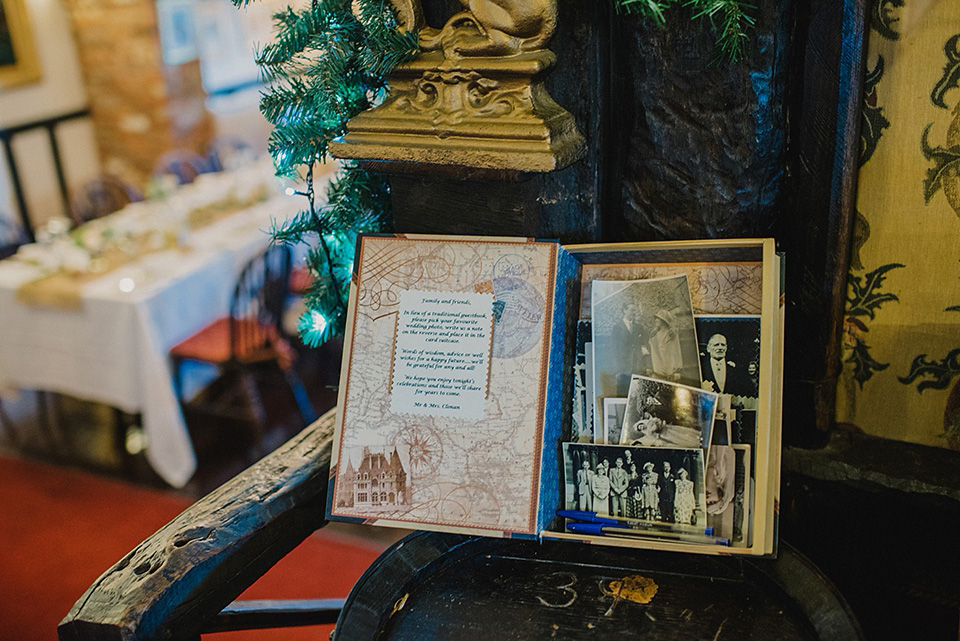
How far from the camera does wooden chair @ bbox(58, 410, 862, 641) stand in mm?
1008

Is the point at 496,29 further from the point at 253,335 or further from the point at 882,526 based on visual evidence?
the point at 253,335

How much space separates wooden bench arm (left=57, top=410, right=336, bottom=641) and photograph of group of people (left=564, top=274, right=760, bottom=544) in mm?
438

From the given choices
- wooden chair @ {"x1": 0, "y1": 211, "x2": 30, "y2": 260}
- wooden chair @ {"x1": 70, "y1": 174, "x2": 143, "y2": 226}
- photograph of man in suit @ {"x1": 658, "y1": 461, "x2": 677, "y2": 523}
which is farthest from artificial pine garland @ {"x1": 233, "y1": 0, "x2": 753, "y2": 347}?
wooden chair @ {"x1": 70, "y1": 174, "x2": 143, "y2": 226}

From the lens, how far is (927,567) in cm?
121

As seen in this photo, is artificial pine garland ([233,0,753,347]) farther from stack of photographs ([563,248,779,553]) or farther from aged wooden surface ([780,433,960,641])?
aged wooden surface ([780,433,960,641])

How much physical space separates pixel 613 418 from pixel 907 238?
52 centimetres

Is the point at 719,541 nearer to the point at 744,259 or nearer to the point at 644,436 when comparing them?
the point at 644,436

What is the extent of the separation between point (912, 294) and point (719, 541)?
0.50m

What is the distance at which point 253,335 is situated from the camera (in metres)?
3.06

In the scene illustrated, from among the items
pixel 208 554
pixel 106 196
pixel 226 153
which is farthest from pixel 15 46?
pixel 208 554

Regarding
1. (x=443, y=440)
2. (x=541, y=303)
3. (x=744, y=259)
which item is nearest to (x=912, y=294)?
(x=744, y=259)

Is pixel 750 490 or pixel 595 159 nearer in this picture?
pixel 750 490

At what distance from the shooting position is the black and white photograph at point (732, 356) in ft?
3.46

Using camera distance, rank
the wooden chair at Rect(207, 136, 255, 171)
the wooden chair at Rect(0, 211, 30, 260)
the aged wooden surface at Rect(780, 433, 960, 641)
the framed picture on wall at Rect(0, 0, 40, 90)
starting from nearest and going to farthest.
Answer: the aged wooden surface at Rect(780, 433, 960, 641) < the wooden chair at Rect(0, 211, 30, 260) < the wooden chair at Rect(207, 136, 255, 171) < the framed picture on wall at Rect(0, 0, 40, 90)
